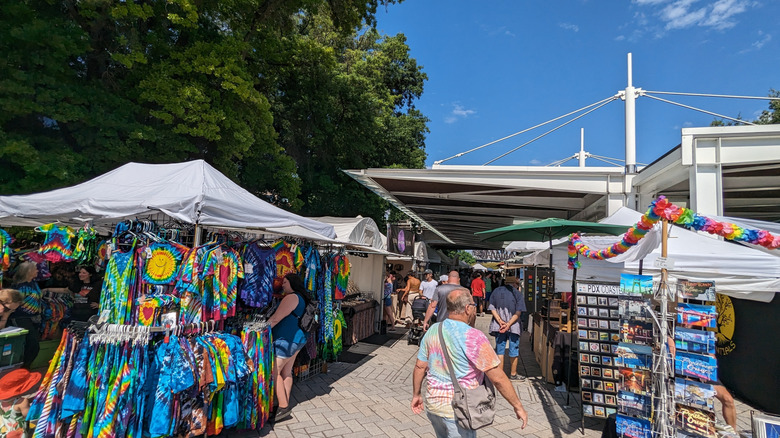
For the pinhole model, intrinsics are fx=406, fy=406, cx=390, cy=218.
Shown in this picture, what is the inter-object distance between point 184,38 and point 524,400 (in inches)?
437

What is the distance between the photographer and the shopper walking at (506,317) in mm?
6422

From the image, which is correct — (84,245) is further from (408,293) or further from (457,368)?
(408,293)

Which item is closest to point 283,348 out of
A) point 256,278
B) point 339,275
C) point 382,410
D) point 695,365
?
point 256,278

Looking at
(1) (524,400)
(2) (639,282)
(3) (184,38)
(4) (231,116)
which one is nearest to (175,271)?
(2) (639,282)

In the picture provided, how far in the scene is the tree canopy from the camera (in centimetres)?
737

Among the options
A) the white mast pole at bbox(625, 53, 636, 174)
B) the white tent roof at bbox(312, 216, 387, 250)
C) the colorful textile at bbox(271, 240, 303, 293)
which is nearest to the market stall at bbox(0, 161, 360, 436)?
the colorful textile at bbox(271, 240, 303, 293)

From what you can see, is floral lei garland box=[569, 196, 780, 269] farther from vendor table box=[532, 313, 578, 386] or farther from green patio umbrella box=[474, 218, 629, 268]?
vendor table box=[532, 313, 578, 386]

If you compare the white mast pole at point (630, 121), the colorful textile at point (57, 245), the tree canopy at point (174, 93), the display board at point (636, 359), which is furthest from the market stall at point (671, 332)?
the tree canopy at point (174, 93)

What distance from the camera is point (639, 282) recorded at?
3.67 metres

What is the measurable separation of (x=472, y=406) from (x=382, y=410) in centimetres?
295

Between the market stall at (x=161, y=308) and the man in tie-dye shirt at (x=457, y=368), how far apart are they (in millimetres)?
2093

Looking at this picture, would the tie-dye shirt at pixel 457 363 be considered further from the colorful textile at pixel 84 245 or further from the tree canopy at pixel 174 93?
the tree canopy at pixel 174 93

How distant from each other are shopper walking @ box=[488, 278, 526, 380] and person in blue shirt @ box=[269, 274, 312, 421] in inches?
130

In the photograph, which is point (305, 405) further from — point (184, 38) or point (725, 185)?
point (725, 185)
